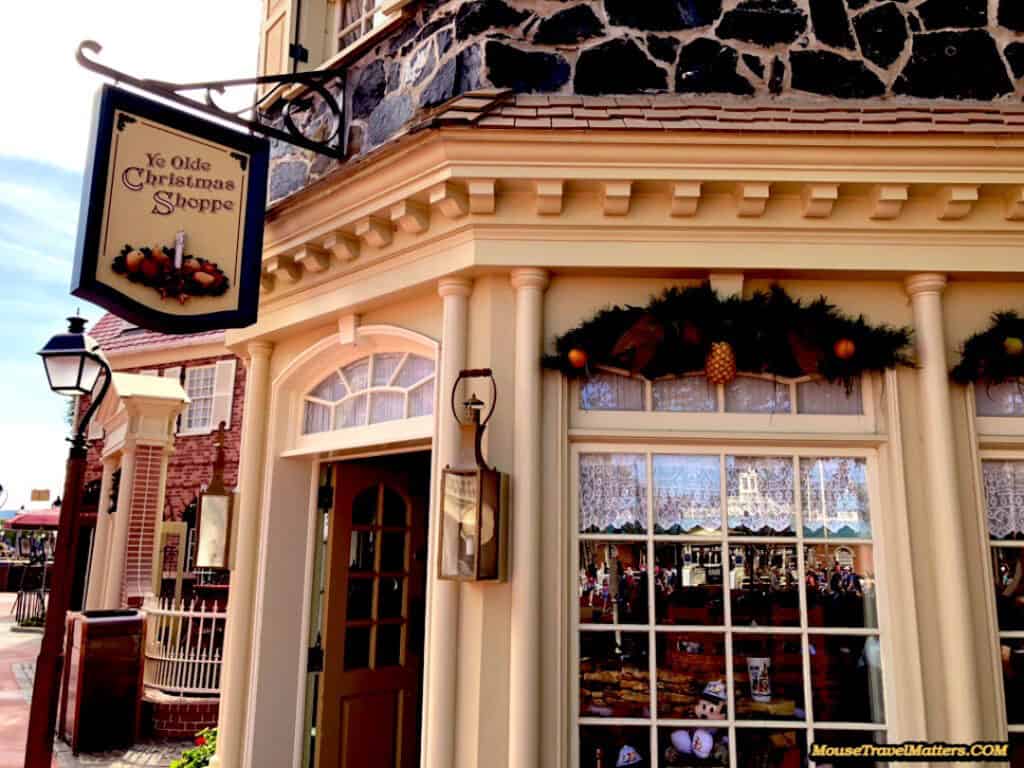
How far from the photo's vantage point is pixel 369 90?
5.80 metres

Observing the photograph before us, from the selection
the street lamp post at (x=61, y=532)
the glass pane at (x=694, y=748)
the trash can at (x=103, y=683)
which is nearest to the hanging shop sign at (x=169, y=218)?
the street lamp post at (x=61, y=532)

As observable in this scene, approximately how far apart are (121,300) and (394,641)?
3457 mm

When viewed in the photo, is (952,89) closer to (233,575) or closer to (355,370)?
(355,370)

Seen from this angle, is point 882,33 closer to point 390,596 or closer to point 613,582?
point 613,582

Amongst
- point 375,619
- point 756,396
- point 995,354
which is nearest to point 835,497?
point 756,396

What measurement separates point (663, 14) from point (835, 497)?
310 cm

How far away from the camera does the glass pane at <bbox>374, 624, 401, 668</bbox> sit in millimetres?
6332

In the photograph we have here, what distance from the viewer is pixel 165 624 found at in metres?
9.75

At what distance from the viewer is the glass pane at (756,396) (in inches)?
178

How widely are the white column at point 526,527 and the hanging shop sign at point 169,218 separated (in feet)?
5.23

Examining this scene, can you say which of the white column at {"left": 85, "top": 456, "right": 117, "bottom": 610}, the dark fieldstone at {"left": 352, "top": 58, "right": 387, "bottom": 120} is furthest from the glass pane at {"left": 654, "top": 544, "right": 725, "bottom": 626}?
the white column at {"left": 85, "top": 456, "right": 117, "bottom": 610}

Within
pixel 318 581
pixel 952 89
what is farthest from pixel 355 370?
pixel 952 89

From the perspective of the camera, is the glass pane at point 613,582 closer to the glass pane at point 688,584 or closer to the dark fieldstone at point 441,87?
the glass pane at point 688,584

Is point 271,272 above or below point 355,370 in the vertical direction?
above
